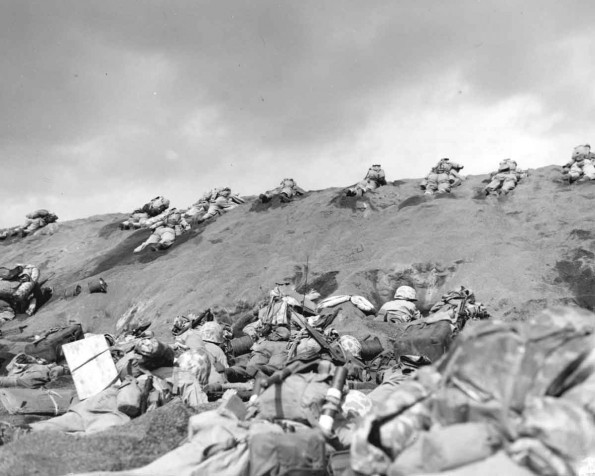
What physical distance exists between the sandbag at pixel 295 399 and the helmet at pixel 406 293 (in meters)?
10.3

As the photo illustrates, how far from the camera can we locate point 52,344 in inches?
413

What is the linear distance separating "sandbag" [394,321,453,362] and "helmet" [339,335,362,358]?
0.62m

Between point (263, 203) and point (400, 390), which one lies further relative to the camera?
point (263, 203)

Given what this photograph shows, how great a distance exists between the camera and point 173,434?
4.11m

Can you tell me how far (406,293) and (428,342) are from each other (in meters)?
6.50

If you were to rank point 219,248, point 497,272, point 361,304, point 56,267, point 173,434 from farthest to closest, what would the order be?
point 56,267, point 219,248, point 497,272, point 361,304, point 173,434

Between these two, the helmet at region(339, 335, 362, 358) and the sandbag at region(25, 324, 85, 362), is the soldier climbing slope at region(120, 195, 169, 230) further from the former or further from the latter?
the helmet at region(339, 335, 362, 358)

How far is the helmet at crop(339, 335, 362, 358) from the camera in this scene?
7.94m

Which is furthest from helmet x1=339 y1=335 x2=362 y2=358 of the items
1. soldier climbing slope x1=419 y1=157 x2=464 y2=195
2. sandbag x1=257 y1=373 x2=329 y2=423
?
soldier climbing slope x1=419 y1=157 x2=464 y2=195

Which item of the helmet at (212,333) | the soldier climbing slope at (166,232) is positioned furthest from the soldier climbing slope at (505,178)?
the helmet at (212,333)

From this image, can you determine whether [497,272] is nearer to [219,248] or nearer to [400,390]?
[219,248]

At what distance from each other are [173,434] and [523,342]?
273 cm

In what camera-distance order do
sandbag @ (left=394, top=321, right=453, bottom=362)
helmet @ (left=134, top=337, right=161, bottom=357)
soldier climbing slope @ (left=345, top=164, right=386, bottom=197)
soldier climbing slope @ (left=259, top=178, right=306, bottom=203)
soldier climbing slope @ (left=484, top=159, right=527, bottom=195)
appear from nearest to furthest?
helmet @ (left=134, top=337, right=161, bottom=357) → sandbag @ (left=394, top=321, right=453, bottom=362) → soldier climbing slope @ (left=484, top=159, right=527, bottom=195) → soldier climbing slope @ (left=345, top=164, right=386, bottom=197) → soldier climbing slope @ (left=259, top=178, right=306, bottom=203)

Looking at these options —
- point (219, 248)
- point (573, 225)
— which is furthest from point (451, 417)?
point (219, 248)
